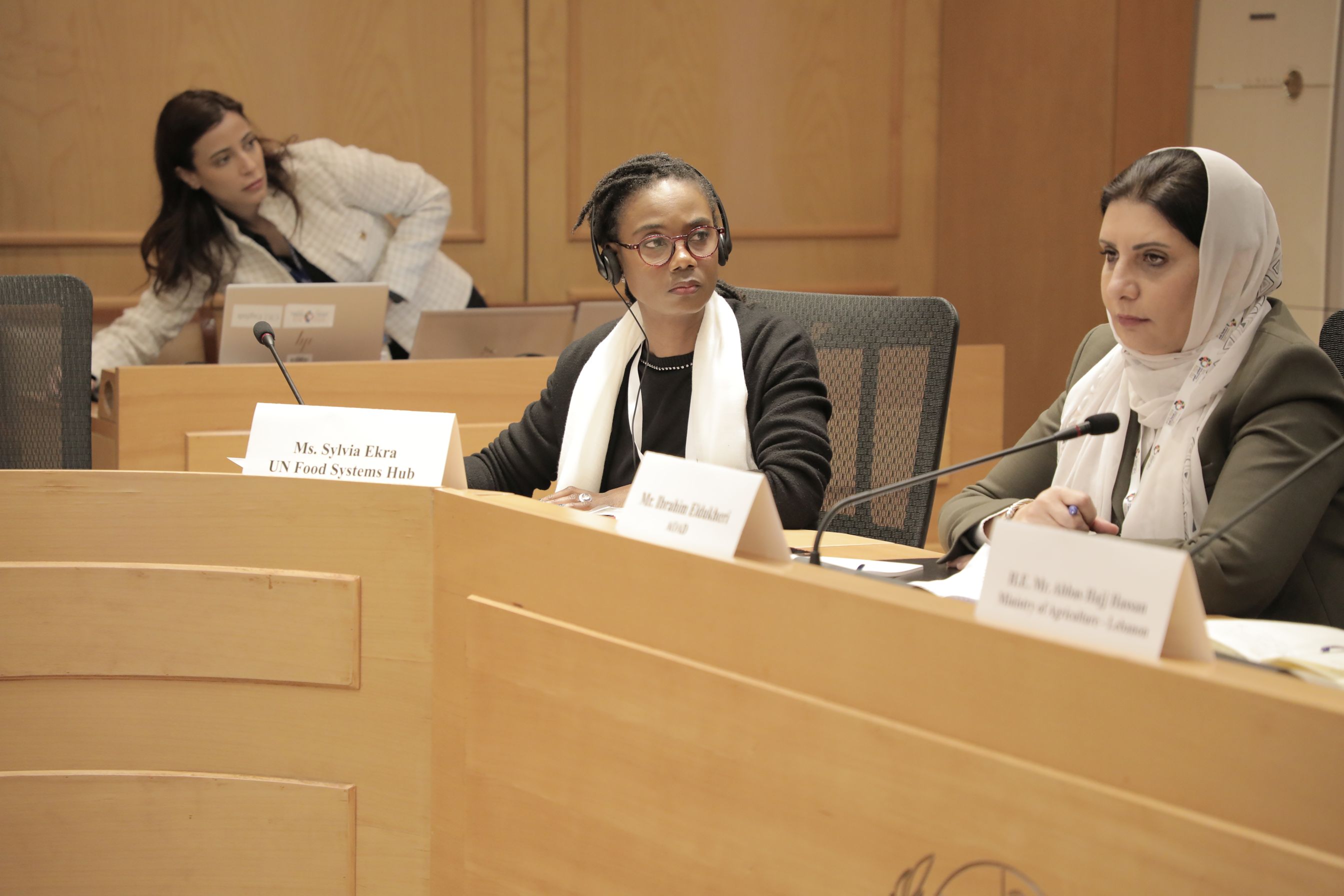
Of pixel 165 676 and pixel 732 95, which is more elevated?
pixel 732 95

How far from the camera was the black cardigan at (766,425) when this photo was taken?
1713 mm

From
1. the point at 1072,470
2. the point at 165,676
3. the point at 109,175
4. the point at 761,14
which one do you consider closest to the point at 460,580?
the point at 165,676

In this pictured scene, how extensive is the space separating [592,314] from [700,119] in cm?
161

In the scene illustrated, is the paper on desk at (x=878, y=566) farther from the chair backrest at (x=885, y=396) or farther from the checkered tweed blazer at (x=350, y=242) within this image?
the checkered tweed blazer at (x=350, y=242)

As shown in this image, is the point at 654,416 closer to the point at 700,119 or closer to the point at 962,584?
the point at 962,584

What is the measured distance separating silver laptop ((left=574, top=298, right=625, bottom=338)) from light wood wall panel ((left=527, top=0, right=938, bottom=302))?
1.25m

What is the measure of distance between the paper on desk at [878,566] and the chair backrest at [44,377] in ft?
4.32

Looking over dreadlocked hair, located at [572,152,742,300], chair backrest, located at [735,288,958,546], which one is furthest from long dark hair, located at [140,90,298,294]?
chair backrest, located at [735,288,958,546]

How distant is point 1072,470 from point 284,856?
1.03 meters

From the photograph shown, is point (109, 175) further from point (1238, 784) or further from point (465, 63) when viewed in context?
point (1238, 784)

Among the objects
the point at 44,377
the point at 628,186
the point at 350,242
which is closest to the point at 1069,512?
the point at 628,186

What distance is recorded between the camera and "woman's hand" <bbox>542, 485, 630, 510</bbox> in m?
1.72

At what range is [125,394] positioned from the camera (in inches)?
99.4

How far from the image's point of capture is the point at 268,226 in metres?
3.38
